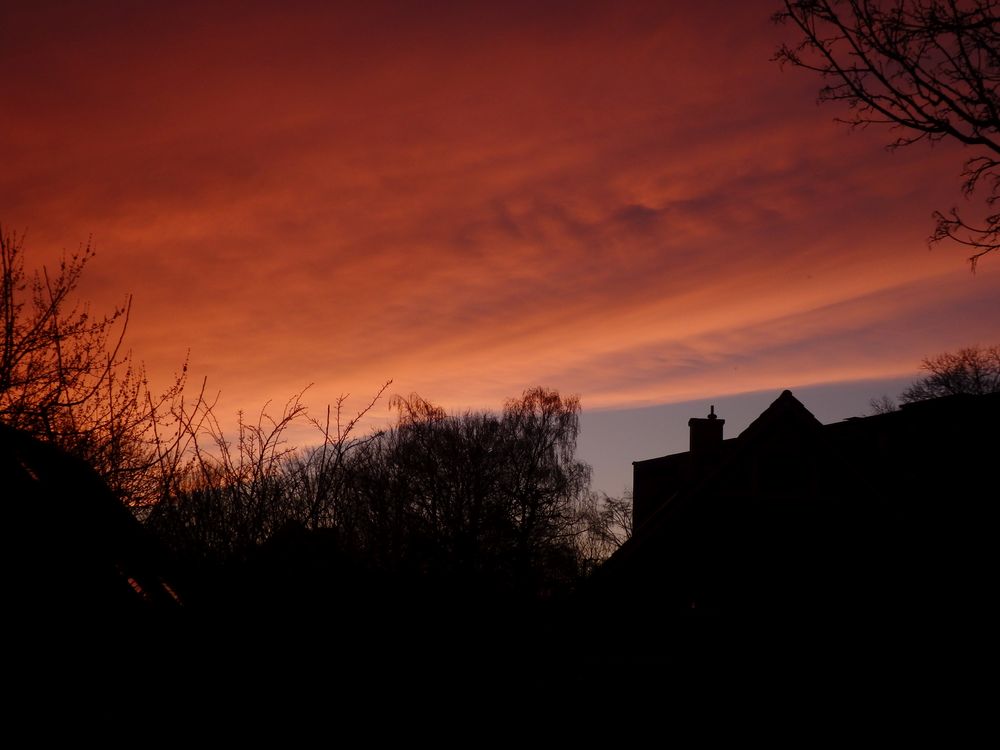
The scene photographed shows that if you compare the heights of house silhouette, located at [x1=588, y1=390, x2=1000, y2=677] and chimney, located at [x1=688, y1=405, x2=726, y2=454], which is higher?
chimney, located at [x1=688, y1=405, x2=726, y2=454]

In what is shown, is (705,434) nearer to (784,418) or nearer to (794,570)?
(784,418)

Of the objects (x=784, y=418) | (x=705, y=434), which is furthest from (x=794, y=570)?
(x=705, y=434)

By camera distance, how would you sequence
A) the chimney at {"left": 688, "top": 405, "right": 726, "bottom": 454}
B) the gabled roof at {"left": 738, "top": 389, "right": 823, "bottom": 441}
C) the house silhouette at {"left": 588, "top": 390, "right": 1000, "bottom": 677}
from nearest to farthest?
the house silhouette at {"left": 588, "top": 390, "right": 1000, "bottom": 677} → the gabled roof at {"left": 738, "top": 389, "right": 823, "bottom": 441} → the chimney at {"left": 688, "top": 405, "right": 726, "bottom": 454}

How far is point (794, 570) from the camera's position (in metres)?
19.3

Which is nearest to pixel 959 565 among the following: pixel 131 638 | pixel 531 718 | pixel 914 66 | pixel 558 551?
pixel 531 718

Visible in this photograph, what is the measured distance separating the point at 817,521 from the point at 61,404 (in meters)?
17.4

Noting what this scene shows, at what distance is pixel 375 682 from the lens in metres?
13.8

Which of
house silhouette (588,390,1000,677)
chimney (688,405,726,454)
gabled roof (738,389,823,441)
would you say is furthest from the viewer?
chimney (688,405,726,454)

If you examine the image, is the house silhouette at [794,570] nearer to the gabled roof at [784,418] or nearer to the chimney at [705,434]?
the gabled roof at [784,418]

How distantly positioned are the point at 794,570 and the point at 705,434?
7.86 metres

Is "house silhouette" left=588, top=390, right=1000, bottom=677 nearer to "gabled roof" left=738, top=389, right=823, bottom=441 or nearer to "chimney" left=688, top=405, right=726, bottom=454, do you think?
"gabled roof" left=738, top=389, right=823, bottom=441

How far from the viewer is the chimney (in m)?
26.5

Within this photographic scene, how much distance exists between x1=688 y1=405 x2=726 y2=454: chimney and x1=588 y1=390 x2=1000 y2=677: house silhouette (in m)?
5.53

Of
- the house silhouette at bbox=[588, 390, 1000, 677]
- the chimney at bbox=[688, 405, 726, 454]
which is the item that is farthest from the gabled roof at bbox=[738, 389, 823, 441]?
the chimney at bbox=[688, 405, 726, 454]
